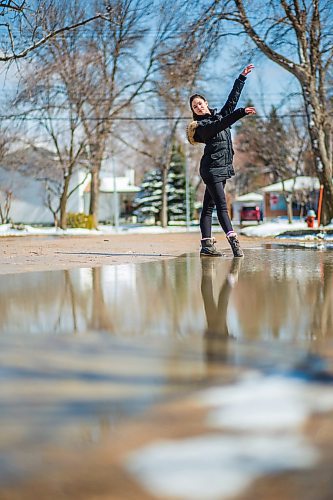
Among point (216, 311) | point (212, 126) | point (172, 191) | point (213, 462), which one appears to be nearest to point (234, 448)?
point (213, 462)

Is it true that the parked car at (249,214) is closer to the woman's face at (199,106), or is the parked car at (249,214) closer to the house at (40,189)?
the house at (40,189)

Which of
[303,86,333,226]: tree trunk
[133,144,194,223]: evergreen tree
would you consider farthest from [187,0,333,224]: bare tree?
[133,144,194,223]: evergreen tree

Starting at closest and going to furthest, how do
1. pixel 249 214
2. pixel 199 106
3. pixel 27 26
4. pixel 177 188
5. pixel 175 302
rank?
pixel 175 302 → pixel 199 106 → pixel 27 26 → pixel 249 214 → pixel 177 188

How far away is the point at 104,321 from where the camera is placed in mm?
3045

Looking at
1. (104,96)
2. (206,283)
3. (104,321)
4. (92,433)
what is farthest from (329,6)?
(104,96)

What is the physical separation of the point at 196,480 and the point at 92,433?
0.35 m

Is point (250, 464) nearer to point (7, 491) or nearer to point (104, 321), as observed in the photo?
point (7, 491)

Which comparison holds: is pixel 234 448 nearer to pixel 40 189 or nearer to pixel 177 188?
pixel 177 188

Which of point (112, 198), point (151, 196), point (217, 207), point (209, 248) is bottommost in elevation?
point (209, 248)

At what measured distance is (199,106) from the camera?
6.68 metres

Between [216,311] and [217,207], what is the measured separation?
12.3 feet

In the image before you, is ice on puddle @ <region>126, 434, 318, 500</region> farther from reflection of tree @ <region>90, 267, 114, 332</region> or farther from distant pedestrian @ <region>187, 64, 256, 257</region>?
distant pedestrian @ <region>187, 64, 256, 257</region>

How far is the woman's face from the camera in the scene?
6680 mm

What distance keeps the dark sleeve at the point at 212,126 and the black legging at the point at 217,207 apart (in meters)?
0.54
